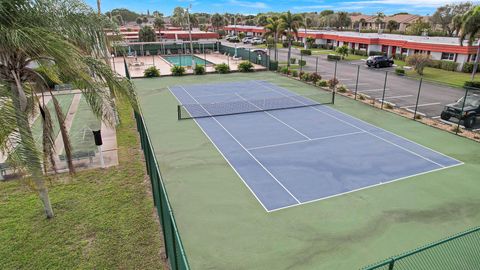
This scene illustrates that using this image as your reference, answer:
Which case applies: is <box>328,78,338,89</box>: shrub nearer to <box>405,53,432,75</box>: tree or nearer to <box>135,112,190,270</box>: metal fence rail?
<box>405,53,432,75</box>: tree

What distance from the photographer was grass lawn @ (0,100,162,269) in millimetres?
7914

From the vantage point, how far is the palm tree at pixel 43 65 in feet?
19.1

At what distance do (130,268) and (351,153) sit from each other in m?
9.96

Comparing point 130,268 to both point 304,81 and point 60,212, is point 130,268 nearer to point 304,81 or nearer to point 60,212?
point 60,212

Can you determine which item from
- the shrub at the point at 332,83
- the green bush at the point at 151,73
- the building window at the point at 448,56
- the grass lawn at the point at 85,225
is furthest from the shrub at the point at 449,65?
the grass lawn at the point at 85,225

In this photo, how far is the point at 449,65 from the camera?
38.1m

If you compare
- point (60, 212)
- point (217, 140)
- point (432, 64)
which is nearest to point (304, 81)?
point (217, 140)

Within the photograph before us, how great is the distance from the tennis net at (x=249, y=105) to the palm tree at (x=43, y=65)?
1074 cm

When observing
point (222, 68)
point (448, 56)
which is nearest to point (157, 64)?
point (222, 68)

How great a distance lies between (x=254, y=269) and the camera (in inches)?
299

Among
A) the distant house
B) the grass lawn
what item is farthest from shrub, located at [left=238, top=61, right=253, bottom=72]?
the distant house

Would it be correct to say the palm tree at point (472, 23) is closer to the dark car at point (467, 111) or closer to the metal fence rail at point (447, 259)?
the dark car at point (467, 111)

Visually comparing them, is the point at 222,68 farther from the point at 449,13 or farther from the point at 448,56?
the point at 449,13

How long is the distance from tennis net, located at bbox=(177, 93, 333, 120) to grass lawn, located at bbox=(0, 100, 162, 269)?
825 centimetres
